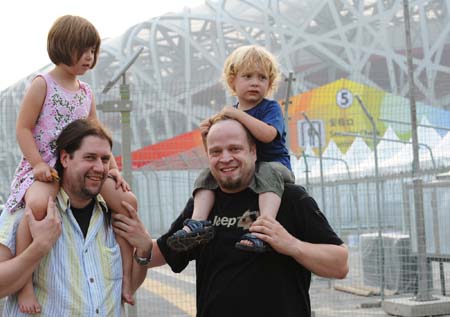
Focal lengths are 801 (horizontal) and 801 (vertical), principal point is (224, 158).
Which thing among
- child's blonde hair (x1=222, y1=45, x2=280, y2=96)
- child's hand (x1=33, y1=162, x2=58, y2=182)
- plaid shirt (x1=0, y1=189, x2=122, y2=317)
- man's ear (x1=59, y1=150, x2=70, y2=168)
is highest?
child's blonde hair (x1=222, y1=45, x2=280, y2=96)

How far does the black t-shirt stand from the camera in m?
2.82

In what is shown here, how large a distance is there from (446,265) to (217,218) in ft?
31.2

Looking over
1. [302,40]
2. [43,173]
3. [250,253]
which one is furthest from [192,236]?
[302,40]

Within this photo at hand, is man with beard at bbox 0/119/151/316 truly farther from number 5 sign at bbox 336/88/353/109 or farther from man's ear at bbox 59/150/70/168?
number 5 sign at bbox 336/88/353/109

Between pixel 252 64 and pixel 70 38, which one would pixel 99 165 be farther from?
pixel 252 64

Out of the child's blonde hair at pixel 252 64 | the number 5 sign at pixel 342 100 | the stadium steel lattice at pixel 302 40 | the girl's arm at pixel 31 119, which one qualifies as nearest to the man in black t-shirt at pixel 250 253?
the child's blonde hair at pixel 252 64

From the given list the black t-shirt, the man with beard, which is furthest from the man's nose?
the black t-shirt

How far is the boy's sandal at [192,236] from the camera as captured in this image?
9.28 ft

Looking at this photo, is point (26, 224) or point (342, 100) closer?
point (26, 224)

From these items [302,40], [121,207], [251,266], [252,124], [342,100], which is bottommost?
[251,266]

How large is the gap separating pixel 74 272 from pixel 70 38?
85 centimetres

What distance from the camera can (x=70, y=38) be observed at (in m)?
2.92

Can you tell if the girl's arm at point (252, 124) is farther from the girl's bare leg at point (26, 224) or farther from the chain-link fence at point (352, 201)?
the chain-link fence at point (352, 201)

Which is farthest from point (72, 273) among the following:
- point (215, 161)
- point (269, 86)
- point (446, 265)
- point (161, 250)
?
point (446, 265)
